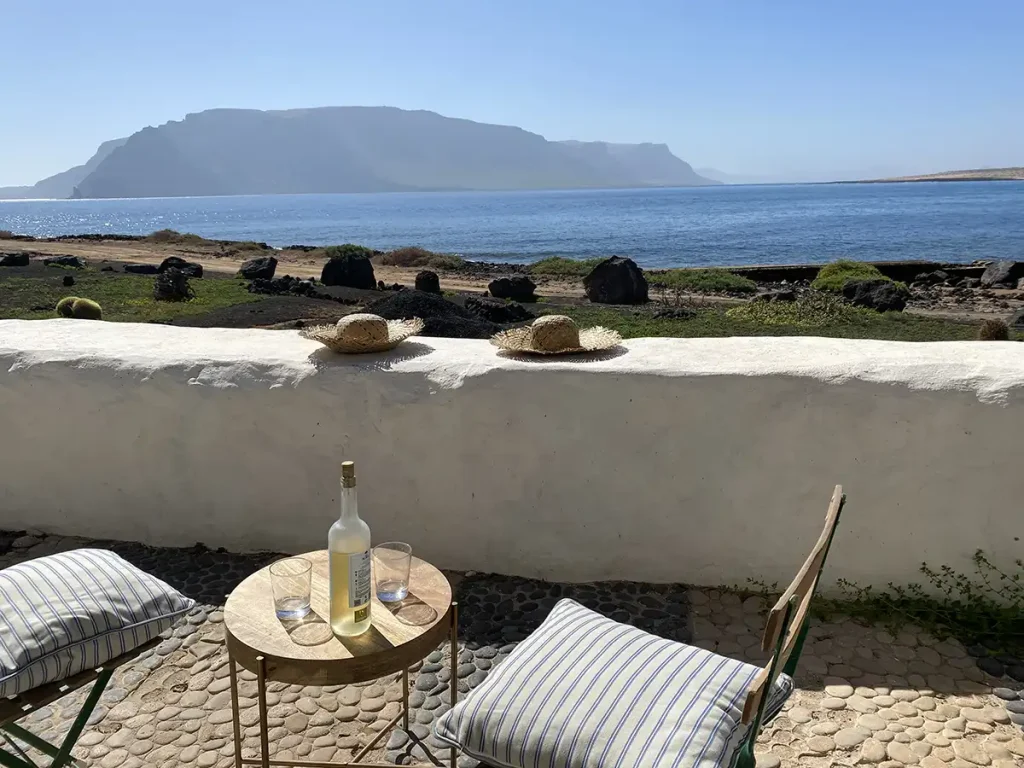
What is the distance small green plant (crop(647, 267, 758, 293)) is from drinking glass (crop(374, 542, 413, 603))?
16.4 m

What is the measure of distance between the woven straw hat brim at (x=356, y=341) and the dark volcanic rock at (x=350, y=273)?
1283cm

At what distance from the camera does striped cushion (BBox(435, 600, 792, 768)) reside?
1601mm

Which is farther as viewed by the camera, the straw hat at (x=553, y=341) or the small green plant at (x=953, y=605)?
the straw hat at (x=553, y=341)

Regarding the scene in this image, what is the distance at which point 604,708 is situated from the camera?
66.6 inches

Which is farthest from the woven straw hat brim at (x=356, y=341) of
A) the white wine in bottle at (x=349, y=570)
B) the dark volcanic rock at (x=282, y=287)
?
the dark volcanic rock at (x=282, y=287)

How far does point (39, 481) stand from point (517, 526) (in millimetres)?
2226

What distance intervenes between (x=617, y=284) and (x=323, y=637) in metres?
14.2

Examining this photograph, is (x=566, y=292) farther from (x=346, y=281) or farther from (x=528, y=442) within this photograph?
(x=528, y=442)

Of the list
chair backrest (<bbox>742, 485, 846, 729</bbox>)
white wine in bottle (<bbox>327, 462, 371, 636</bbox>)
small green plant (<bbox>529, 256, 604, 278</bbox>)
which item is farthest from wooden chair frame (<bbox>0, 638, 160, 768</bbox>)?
small green plant (<bbox>529, 256, 604, 278</bbox>)

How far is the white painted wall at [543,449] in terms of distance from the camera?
3.05 m

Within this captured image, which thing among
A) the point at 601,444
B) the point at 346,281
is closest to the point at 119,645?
the point at 601,444

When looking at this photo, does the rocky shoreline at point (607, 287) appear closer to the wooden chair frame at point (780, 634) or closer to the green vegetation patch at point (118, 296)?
the green vegetation patch at point (118, 296)

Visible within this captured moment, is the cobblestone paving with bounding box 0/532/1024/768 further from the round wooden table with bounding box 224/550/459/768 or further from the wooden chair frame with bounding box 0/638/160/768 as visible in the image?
the round wooden table with bounding box 224/550/459/768

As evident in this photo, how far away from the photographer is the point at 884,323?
11.7 metres
